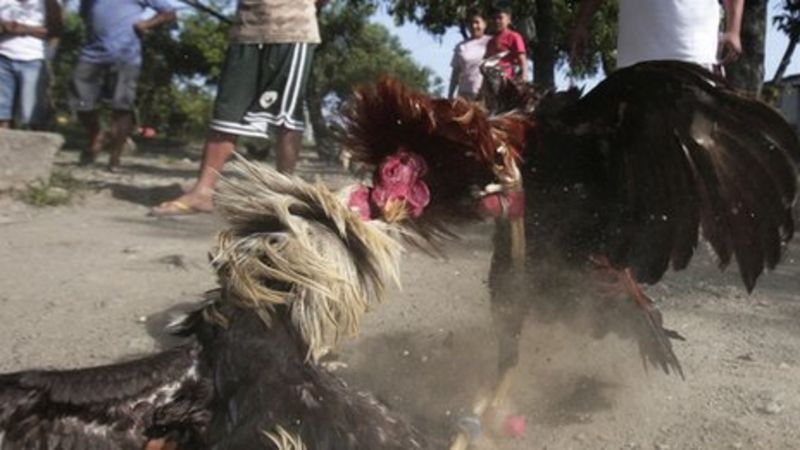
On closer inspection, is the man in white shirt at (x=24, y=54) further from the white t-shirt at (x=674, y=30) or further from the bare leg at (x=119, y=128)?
the white t-shirt at (x=674, y=30)

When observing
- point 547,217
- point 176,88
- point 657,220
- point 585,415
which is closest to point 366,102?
point 547,217

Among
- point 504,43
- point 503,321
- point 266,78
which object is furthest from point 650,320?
point 504,43

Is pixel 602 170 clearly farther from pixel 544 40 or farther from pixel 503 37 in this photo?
pixel 544 40

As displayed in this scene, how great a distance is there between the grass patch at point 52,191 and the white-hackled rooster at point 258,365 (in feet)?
14.2

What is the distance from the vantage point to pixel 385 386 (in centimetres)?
381

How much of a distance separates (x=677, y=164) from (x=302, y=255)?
1.20m

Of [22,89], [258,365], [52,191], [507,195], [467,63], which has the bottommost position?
[52,191]

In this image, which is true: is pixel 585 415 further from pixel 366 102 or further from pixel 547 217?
pixel 366 102

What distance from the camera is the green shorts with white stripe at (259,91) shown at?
18.7 ft

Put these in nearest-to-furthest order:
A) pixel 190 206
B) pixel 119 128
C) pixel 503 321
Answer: pixel 503 321
pixel 190 206
pixel 119 128

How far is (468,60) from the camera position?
8211 mm

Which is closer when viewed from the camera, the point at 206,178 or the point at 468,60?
the point at 206,178

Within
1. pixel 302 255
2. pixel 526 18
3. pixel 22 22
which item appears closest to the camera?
pixel 302 255

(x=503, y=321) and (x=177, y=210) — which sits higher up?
(x=503, y=321)
